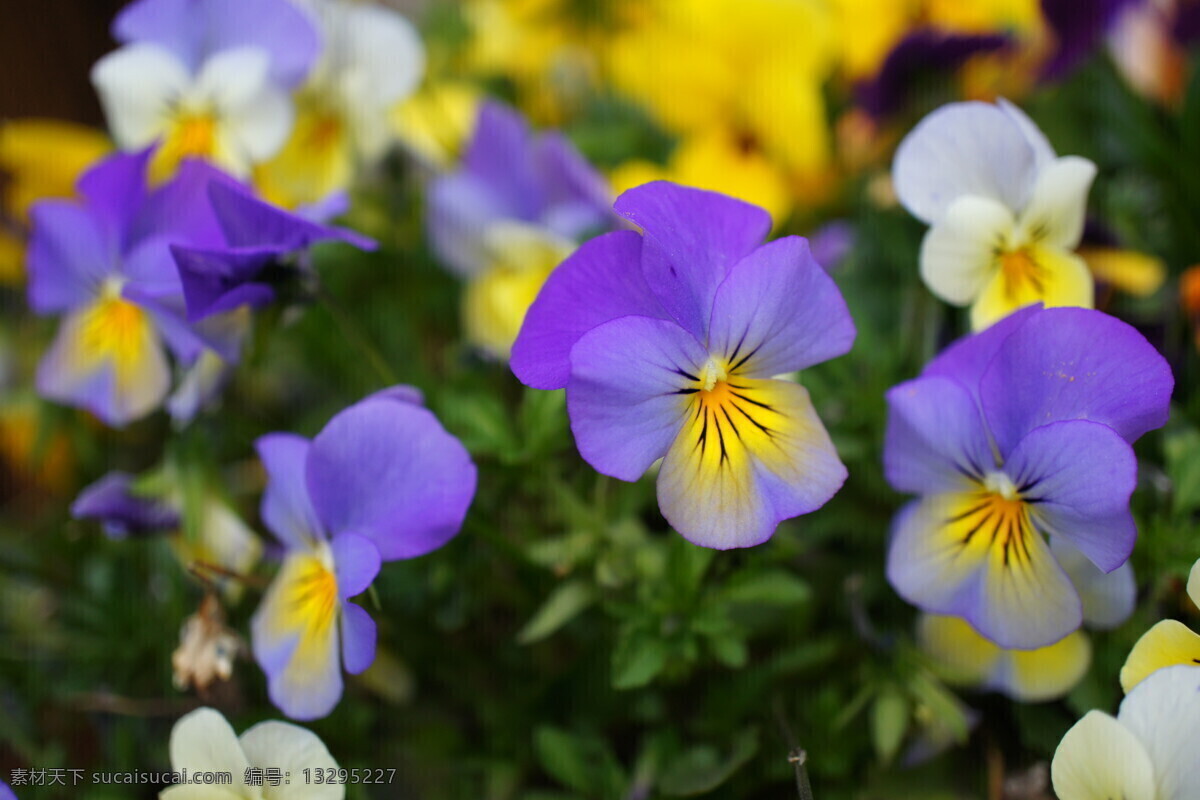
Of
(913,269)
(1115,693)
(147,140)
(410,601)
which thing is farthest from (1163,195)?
(147,140)

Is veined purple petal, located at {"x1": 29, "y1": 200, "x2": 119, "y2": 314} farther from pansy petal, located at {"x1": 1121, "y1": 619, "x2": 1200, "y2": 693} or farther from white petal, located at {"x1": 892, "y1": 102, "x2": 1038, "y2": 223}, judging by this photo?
pansy petal, located at {"x1": 1121, "y1": 619, "x2": 1200, "y2": 693}

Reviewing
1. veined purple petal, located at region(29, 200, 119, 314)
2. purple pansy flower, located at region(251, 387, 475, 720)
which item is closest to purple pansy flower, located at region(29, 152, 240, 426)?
veined purple petal, located at region(29, 200, 119, 314)

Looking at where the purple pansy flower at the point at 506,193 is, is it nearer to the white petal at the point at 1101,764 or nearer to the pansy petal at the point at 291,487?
the pansy petal at the point at 291,487

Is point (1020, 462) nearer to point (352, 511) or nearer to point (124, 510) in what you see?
point (352, 511)

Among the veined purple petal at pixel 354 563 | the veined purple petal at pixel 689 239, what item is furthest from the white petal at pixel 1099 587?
the veined purple petal at pixel 354 563

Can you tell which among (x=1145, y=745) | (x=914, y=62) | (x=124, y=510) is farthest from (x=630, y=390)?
(x=914, y=62)

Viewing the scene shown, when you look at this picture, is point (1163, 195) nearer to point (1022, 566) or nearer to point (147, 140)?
point (1022, 566)

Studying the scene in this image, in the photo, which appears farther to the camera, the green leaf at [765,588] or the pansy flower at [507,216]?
the pansy flower at [507,216]
